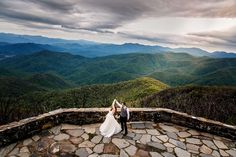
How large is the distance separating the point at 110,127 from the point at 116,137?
1.50ft

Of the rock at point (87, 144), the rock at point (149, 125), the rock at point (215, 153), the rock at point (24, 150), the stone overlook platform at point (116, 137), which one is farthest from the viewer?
the rock at point (149, 125)

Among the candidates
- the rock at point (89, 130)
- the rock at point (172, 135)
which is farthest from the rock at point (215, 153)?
the rock at point (89, 130)

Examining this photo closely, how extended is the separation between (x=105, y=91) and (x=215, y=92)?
6885 centimetres

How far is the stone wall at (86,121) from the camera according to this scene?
26.0 feet

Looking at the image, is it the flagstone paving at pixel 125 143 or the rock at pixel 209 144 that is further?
the rock at pixel 209 144


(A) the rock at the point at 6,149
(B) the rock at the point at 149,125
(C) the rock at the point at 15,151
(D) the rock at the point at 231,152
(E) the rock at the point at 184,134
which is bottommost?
(A) the rock at the point at 6,149

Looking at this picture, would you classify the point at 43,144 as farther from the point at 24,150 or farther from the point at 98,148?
the point at 98,148

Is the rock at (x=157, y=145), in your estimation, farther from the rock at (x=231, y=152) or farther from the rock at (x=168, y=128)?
the rock at (x=231, y=152)

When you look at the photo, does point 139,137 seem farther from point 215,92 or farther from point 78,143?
point 215,92

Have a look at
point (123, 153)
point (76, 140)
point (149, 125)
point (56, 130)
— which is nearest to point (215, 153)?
point (149, 125)

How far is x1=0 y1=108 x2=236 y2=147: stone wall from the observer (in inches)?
312

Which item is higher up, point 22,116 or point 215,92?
point 22,116

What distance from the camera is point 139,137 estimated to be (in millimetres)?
9000

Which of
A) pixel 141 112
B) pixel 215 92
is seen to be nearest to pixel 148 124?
pixel 141 112
